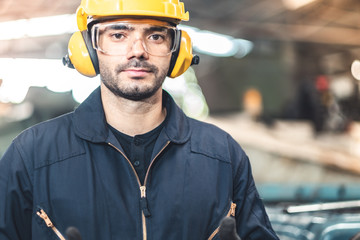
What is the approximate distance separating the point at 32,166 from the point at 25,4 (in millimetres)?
1360

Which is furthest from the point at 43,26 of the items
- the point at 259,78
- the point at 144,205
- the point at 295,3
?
the point at 259,78

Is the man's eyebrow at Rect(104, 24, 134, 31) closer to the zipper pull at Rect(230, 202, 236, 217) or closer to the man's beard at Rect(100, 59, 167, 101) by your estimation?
the man's beard at Rect(100, 59, 167, 101)

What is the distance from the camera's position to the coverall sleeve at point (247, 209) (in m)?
1.50

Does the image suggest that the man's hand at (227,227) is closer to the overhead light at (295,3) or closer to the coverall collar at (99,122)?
the coverall collar at (99,122)

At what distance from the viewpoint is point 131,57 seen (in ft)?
4.52

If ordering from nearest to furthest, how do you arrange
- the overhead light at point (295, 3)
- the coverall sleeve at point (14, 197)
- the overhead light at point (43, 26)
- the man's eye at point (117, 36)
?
the coverall sleeve at point (14, 197) < the man's eye at point (117, 36) < the overhead light at point (43, 26) < the overhead light at point (295, 3)

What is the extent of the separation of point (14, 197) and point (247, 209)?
72 cm

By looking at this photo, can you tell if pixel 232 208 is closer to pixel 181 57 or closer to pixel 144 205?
pixel 144 205

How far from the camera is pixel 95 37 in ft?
4.66

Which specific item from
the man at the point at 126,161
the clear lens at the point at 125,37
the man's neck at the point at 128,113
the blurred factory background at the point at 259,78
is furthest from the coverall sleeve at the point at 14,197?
the blurred factory background at the point at 259,78

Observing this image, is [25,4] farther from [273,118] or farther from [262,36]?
[273,118]

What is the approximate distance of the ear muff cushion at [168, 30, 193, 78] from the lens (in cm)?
151

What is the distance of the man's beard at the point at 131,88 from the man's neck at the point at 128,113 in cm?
5

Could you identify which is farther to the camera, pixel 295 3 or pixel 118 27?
pixel 295 3
